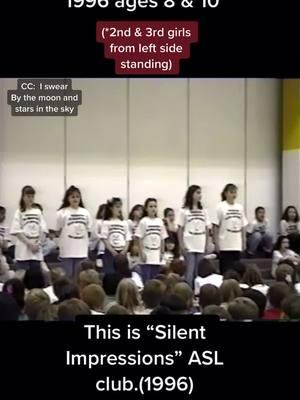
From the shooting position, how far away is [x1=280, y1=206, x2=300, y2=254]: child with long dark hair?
389 centimetres

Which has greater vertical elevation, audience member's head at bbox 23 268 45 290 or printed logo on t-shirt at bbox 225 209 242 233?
printed logo on t-shirt at bbox 225 209 242 233

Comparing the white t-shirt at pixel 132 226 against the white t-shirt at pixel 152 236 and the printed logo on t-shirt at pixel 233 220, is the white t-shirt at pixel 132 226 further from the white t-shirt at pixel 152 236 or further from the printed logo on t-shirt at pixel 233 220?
the printed logo on t-shirt at pixel 233 220

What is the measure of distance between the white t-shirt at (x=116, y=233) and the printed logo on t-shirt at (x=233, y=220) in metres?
0.53

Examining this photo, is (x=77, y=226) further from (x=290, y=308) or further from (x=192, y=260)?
(x=290, y=308)

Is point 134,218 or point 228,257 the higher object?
point 134,218

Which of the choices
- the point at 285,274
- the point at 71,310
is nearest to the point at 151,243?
the point at 285,274

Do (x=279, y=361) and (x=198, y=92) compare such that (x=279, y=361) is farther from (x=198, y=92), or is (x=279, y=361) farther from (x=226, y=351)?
(x=198, y=92)

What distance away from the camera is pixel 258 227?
486 centimetres

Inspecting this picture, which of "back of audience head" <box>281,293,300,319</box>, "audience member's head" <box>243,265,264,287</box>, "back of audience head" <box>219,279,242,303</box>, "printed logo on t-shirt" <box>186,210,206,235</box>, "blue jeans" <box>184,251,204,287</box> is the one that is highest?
"printed logo on t-shirt" <box>186,210,206,235</box>

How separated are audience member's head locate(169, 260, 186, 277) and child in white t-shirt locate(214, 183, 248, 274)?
197mm

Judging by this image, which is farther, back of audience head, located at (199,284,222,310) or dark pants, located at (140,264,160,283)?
dark pants, located at (140,264,160,283)

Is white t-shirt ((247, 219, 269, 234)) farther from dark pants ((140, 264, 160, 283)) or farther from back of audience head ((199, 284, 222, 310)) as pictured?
back of audience head ((199, 284, 222, 310))

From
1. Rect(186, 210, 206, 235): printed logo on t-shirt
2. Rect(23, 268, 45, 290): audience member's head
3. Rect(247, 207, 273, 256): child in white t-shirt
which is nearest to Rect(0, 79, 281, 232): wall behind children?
Rect(247, 207, 273, 256): child in white t-shirt

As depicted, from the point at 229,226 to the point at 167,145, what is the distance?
2.09 metres
